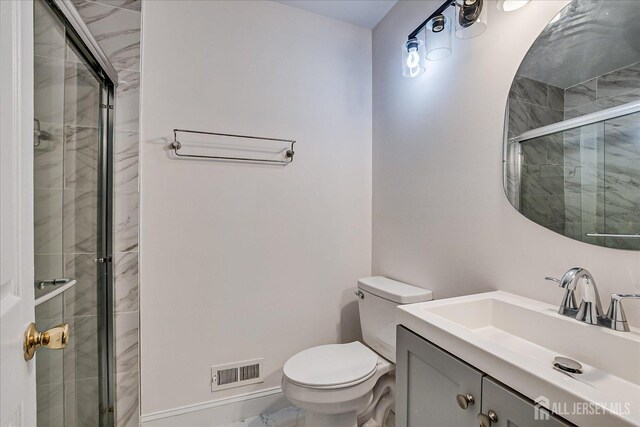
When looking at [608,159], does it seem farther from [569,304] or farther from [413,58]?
[413,58]

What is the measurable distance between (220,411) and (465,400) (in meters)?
1.42

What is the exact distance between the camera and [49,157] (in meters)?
0.93

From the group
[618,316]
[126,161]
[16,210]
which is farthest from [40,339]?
[618,316]

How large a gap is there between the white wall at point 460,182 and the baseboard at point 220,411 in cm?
102

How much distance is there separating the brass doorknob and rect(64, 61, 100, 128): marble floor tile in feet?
2.70

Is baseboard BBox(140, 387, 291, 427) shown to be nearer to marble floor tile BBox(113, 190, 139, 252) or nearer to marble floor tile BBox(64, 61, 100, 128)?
marble floor tile BBox(113, 190, 139, 252)

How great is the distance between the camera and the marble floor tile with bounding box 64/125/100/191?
3.63 feet

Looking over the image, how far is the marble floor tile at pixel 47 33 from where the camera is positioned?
0.78 meters

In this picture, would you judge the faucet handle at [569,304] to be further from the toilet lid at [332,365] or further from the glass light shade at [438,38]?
the glass light shade at [438,38]

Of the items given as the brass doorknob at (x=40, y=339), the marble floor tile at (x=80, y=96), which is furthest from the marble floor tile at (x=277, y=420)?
the marble floor tile at (x=80, y=96)

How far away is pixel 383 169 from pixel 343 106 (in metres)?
0.50

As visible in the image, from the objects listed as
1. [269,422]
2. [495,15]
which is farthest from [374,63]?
[269,422]

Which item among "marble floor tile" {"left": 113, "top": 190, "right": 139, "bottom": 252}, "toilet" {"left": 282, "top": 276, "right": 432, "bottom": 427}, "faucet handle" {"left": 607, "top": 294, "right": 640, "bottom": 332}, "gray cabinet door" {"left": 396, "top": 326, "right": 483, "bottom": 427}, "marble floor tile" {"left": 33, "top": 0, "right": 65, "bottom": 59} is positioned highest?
"marble floor tile" {"left": 33, "top": 0, "right": 65, "bottom": 59}

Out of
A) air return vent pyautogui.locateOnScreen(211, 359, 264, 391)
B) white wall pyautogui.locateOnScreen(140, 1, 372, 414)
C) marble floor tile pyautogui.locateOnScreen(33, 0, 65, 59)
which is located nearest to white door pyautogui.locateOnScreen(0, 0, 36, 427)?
marble floor tile pyautogui.locateOnScreen(33, 0, 65, 59)
